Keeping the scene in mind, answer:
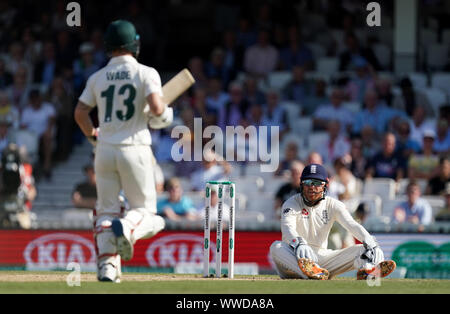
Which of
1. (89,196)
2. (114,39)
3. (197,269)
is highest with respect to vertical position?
(114,39)

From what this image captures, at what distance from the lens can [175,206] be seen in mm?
13812

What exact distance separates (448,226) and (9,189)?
Answer: 6244 mm

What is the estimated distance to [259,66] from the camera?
1733 cm

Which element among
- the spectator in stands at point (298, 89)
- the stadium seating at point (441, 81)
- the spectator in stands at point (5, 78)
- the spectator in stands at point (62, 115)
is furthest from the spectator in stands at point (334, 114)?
the spectator in stands at point (5, 78)

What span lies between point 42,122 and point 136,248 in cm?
415

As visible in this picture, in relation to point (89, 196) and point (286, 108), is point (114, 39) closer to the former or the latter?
point (89, 196)

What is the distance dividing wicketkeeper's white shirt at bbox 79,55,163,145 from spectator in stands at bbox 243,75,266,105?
7972 millimetres

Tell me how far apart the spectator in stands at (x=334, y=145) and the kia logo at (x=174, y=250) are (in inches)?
105

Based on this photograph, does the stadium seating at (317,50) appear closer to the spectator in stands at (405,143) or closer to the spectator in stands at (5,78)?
the spectator in stands at (405,143)

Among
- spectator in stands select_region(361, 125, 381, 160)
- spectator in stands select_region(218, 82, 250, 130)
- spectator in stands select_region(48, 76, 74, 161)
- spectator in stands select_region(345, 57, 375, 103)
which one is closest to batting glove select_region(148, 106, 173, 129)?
spectator in stands select_region(361, 125, 381, 160)

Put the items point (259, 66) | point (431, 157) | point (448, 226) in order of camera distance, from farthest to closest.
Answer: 1. point (259, 66)
2. point (431, 157)
3. point (448, 226)

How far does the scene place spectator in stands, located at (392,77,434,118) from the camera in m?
15.8

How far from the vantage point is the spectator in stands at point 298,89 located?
1644cm
